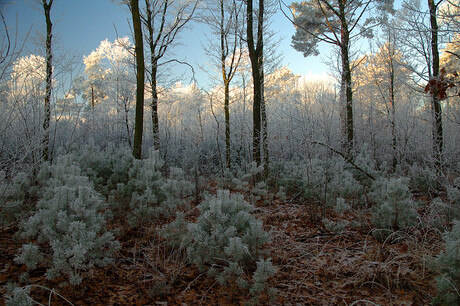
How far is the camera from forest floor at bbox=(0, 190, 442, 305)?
267 cm

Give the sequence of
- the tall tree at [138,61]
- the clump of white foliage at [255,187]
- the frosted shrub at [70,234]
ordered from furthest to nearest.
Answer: the tall tree at [138,61], the clump of white foliage at [255,187], the frosted shrub at [70,234]

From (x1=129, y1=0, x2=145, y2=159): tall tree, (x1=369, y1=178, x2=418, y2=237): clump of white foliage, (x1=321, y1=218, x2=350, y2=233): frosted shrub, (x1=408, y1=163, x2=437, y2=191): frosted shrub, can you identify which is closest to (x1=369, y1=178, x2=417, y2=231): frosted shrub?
(x1=369, y1=178, x2=418, y2=237): clump of white foliage

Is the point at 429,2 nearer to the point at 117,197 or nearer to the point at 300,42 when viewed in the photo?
the point at 300,42

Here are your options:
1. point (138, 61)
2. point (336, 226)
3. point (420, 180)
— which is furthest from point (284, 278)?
point (420, 180)

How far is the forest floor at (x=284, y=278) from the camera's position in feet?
8.77

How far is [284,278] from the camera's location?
3098mm

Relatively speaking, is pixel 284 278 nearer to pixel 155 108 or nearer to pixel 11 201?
pixel 11 201

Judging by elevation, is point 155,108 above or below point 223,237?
above

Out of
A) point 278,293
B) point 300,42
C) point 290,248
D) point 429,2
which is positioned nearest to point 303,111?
point 290,248

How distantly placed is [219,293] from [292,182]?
15.6ft

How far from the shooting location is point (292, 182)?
7227mm

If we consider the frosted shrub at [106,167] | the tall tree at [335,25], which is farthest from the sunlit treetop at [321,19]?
the frosted shrub at [106,167]

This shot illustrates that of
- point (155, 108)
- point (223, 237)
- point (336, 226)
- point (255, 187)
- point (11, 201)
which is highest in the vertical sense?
point (155, 108)

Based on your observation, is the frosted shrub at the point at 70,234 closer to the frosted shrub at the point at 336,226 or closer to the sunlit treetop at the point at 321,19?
the frosted shrub at the point at 336,226
